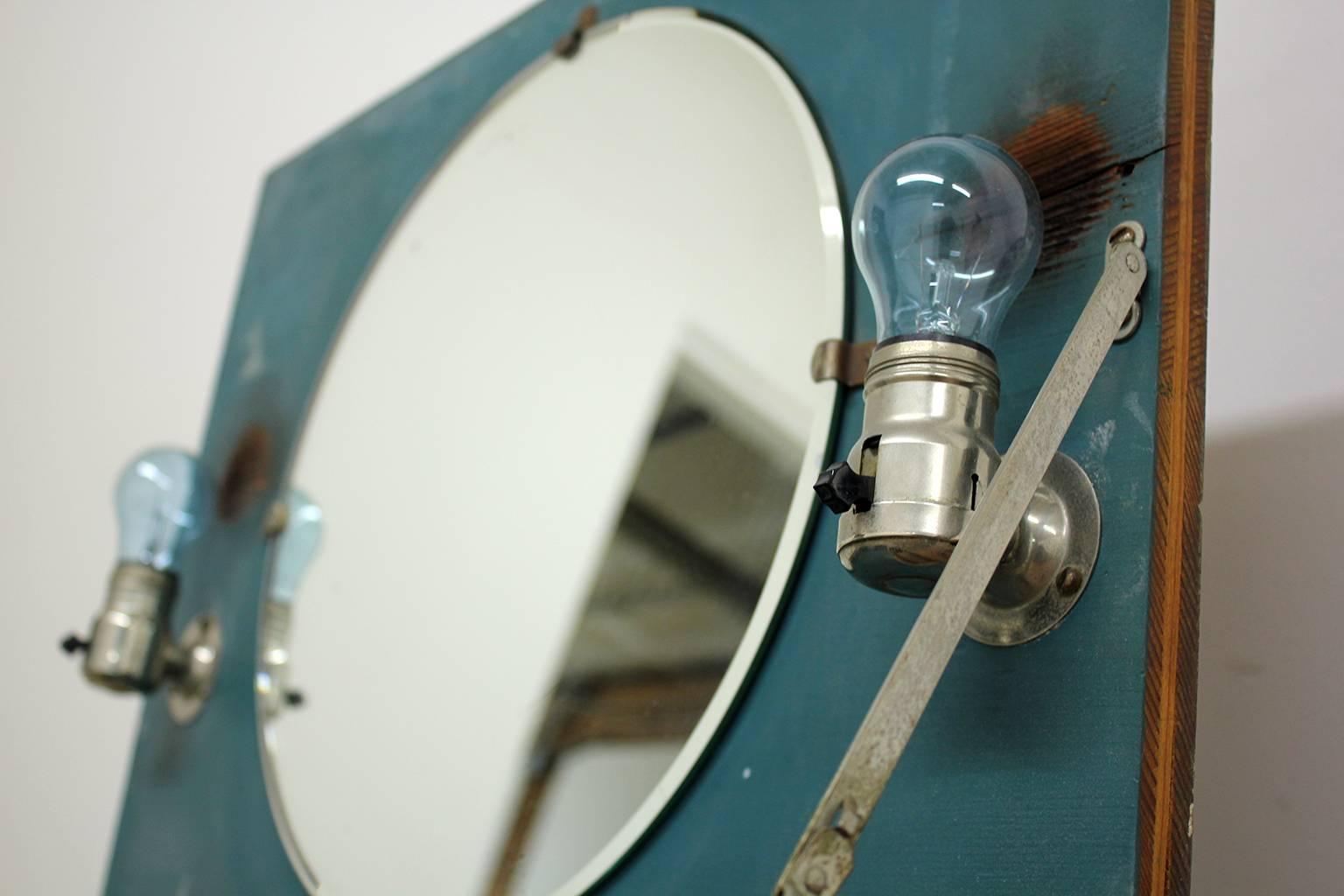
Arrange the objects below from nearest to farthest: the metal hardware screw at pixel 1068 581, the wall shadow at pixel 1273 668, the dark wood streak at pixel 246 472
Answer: the metal hardware screw at pixel 1068 581
the wall shadow at pixel 1273 668
the dark wood streak at pixel 246 472

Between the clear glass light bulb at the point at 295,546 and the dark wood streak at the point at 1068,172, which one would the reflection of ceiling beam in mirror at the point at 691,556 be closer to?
the dark wood streak at the point at 1068,172

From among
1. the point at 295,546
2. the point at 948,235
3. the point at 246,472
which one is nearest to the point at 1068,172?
the point at 948,235

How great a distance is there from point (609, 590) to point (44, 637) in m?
0.97

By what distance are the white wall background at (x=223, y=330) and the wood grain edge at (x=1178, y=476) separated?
170 millimetres

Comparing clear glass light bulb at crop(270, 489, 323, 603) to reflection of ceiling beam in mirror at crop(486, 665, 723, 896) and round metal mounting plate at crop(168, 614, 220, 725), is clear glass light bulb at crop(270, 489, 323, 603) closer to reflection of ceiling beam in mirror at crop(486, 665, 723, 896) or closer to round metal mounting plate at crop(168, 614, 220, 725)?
round metal mounting plate at crop(168, 614, 220, 725)

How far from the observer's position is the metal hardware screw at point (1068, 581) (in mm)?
530

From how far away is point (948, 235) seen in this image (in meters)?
0.53

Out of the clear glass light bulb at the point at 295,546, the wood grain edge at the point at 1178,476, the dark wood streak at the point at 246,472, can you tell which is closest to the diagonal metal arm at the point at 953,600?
the wood grain edge at the point at 1178,476

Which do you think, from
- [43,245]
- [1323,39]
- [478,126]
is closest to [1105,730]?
[1323,39]

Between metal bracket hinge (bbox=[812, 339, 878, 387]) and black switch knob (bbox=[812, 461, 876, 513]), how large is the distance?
0.15 metres

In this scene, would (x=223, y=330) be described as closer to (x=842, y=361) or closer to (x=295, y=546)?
(x=295, y=546)

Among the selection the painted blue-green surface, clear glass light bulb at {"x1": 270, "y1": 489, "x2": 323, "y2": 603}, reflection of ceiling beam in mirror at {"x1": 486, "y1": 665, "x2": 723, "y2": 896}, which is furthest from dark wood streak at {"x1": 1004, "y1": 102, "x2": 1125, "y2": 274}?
clear glass light bulb at {"x1": 270, "y1": 489, "x2": 323, "y2": 603}

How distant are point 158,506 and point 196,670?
0.44 ft

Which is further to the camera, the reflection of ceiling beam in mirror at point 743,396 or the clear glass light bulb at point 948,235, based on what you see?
the reflection of ceiling beam in mirror at point 743,396
